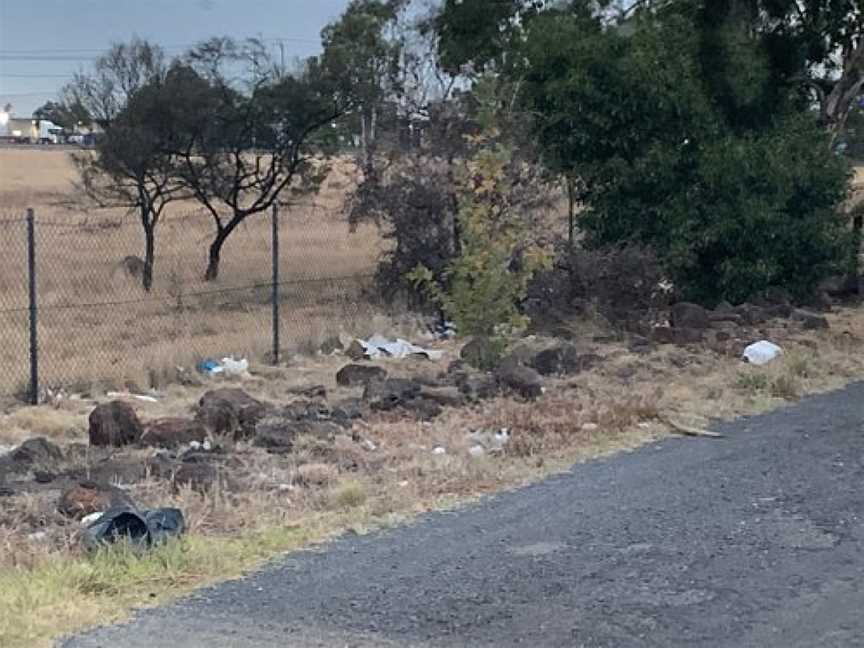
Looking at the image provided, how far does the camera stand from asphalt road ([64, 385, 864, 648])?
527 centimetres

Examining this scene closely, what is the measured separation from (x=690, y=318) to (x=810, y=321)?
1620 millimetres

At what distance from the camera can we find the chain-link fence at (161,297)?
525 inches

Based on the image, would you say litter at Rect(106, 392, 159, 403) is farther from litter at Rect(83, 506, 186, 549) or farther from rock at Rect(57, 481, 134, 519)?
litter at Rect(83, 506, 186, 549)

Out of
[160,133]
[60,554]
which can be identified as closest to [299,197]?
[160,133]

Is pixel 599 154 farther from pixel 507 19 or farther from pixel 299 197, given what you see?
pixel 299 197

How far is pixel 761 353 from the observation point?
13.3m

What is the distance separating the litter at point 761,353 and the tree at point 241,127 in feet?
37.1

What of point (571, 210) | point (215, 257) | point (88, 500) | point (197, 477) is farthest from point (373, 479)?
point (215, 257)

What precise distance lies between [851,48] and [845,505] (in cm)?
1534

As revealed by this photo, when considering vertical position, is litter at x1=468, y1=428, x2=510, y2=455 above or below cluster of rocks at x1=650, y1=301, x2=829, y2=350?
below

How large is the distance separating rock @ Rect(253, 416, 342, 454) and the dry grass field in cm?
327

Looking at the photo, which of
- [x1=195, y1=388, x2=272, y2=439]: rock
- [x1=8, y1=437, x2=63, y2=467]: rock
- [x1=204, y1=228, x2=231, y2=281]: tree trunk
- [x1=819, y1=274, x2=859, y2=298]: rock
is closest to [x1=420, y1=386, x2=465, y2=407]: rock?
[x1=195, y1=388, x2=272, y2=439]: rock

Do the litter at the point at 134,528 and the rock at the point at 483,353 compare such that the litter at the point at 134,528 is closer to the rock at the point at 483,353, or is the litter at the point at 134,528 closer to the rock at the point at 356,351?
the rock at the point at 483,353

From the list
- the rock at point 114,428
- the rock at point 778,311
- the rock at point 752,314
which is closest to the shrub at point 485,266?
the rock at point 114,428
